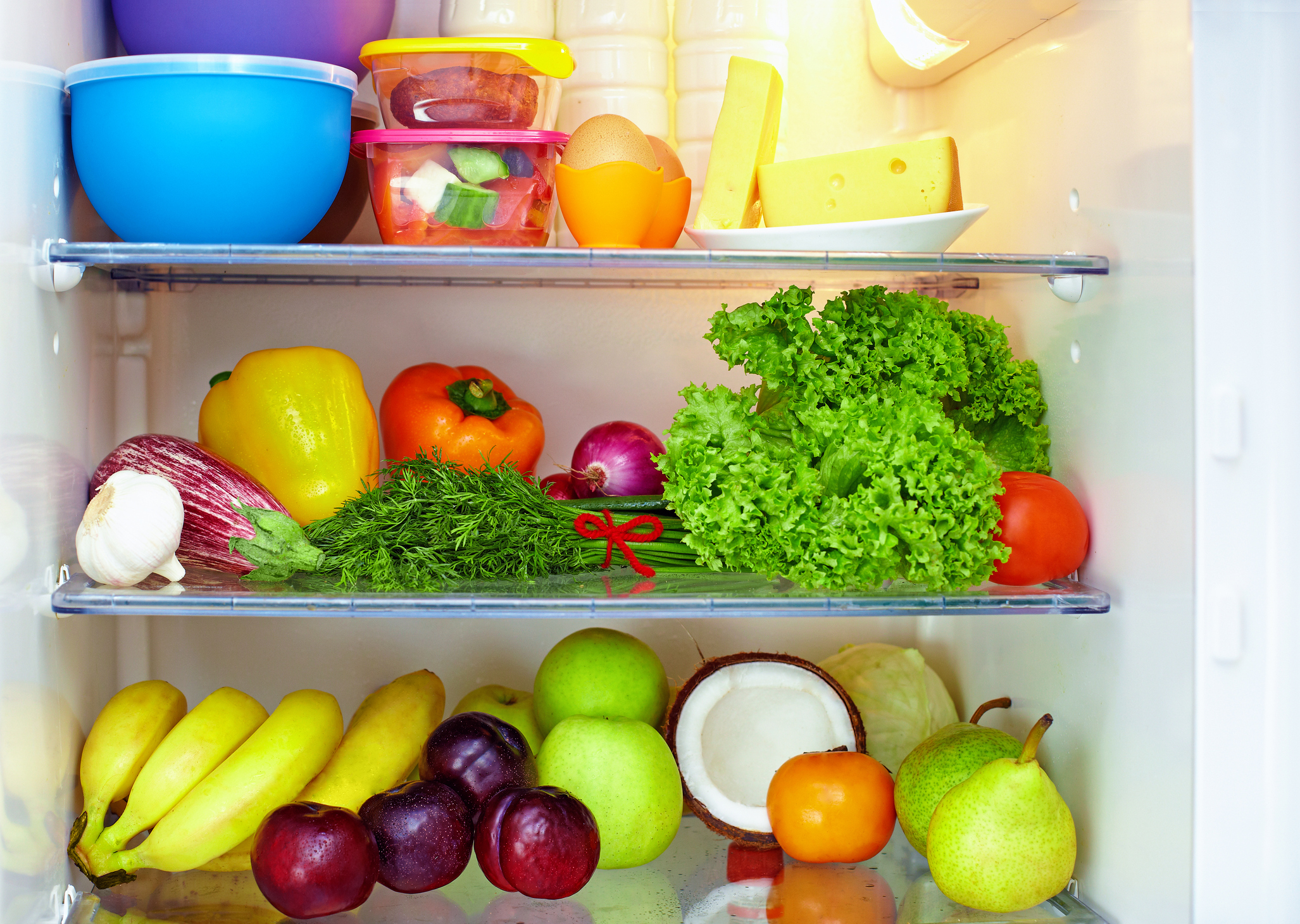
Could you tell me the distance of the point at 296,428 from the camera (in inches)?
53.6

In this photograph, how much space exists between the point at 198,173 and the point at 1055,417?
41.6 inches

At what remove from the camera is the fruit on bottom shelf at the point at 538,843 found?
1125 mm

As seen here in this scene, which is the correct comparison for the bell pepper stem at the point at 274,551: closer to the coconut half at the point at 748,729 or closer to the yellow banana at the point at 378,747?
the yellow banana at the point at 378,747

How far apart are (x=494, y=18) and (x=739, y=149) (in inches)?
16.0

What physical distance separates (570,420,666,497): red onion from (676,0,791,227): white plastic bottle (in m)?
0.34

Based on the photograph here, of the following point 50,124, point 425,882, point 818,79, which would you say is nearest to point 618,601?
point 425,882

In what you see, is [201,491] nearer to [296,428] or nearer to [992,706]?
[296,428]

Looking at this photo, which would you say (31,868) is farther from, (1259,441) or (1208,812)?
(1259,441)

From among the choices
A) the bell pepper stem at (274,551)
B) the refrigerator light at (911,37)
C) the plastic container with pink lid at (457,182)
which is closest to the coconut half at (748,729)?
the bell pepper stem at (274,551)

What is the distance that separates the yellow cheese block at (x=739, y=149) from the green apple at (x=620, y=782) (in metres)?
0.65

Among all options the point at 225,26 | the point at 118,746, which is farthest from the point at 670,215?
the point at 118,746

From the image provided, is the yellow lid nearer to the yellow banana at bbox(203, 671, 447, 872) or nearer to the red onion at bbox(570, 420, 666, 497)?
the red onion at bbox(570, 420, 666, 497)

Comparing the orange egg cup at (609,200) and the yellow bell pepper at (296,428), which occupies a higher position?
the orange egg cup at (609,200)

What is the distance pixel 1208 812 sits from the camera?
998 millimetres
